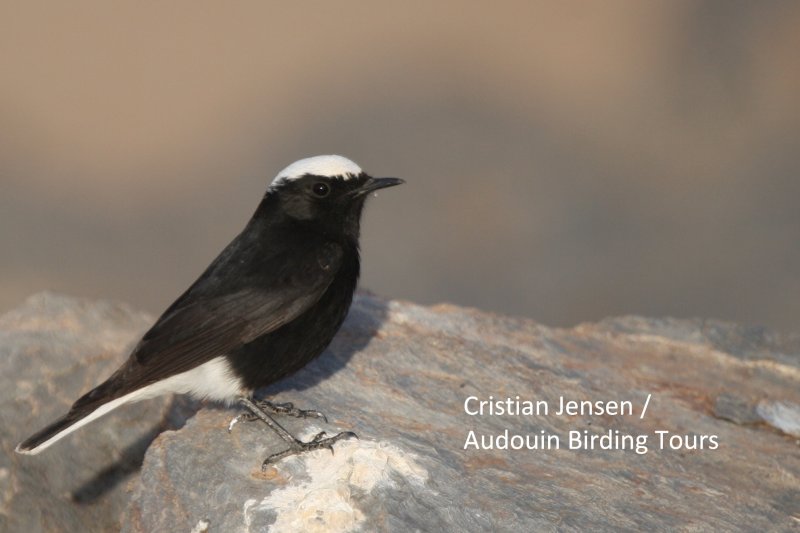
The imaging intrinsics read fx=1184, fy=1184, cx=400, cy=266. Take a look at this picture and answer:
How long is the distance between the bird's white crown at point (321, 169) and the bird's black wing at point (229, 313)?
515mm

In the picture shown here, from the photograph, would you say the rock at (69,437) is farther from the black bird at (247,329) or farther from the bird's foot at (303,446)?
the bird's foot at (303,446)

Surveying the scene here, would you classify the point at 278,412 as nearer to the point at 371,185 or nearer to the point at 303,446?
the point at 303,446

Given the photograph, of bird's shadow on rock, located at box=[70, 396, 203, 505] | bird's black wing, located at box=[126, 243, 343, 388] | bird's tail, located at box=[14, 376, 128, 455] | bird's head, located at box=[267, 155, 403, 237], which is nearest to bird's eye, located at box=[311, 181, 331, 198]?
bird's head, located at box=[267, 155, 403, 237]

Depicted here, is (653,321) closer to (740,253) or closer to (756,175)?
(740,253)

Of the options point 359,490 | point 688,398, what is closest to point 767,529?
point 688,398

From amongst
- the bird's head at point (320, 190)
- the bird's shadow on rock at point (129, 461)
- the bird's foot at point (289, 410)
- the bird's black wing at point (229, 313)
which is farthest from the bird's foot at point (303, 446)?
the bird's head at point (320, 190)

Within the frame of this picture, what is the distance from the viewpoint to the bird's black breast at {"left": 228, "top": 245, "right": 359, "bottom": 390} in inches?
229

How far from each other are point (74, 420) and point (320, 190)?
5.92ft

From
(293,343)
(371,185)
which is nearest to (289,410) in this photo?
(293,343)

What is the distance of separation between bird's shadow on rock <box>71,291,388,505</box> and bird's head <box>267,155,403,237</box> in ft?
2.58

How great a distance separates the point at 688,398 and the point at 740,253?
6.79m

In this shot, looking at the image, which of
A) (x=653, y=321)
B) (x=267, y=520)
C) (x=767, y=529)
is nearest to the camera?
(x=267, y=520)

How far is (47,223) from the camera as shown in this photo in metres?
14.4

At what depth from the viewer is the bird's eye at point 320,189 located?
6.42 meters
